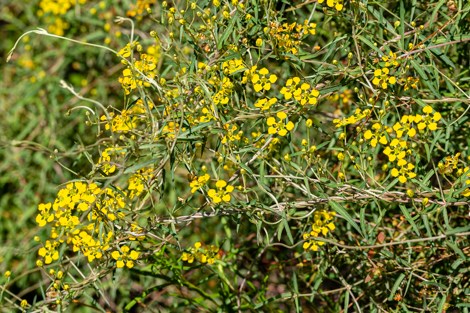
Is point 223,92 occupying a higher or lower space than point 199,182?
higher

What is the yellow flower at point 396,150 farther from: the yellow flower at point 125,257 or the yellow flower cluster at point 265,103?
the yellow flower at point 125,257

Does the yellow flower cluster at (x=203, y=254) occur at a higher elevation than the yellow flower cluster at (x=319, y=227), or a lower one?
lower

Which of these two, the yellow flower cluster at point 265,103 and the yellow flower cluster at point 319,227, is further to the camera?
the yellow flower cluster at point 319,227

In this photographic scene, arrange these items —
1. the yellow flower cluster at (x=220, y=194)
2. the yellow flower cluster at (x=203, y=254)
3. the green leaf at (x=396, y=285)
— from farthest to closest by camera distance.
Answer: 1. the yellow flower cluster at (x=203, y=254)
2. the green leaf at (x=396, y=285)
3. the yellow flower cluster at (x=220, y=194)

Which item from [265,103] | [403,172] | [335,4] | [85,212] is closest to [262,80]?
[265,103]

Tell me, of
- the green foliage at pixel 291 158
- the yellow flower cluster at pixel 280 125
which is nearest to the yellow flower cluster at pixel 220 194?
the green foliage at pixel 291 158

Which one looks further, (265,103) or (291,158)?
(291,158)

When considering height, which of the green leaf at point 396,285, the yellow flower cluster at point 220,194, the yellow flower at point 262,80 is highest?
the yellow flower at point 262,80

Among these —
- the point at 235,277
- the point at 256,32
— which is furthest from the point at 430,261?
the point at 256,32

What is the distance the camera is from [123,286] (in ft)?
8.17

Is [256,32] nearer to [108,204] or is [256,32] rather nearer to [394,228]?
[108,204]

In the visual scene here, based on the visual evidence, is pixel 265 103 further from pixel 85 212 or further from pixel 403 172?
pixel 85 212

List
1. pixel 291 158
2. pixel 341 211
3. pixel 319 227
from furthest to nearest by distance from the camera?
pixel 291 158 → pixel 319 227 → pixel 341 211

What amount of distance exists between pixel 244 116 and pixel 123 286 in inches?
43.8
